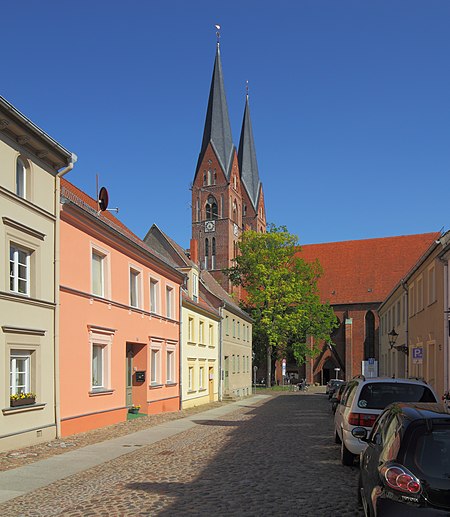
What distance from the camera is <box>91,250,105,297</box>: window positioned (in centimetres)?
1958

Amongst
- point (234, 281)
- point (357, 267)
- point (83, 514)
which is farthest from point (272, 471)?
point (357, 267)

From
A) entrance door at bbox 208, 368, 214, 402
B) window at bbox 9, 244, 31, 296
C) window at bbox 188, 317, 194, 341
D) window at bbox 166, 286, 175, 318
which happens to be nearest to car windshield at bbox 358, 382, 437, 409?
window at bbox 9, 244, 31, 296

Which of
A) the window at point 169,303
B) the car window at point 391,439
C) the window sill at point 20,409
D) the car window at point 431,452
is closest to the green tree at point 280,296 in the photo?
the window at point 169,303

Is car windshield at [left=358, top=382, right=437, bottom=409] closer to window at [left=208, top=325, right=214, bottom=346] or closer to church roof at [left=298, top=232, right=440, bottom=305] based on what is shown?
window at [left=208, top=325, right=214, bottom=346]

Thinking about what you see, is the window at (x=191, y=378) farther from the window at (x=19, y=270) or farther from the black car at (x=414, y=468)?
the black car at (x=414, y=468)

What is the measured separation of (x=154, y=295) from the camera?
26.2 m

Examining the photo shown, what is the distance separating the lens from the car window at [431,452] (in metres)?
4.92

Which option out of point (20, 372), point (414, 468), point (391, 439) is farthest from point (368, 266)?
point (414, 468)

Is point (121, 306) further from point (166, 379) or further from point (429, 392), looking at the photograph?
point (429, 392)

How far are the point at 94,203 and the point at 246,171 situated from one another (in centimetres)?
6164

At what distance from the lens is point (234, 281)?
195 feet

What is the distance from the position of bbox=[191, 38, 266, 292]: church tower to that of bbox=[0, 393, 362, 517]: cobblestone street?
58.1 meters

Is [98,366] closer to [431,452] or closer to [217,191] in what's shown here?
[431,452]

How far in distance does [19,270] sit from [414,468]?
11.9m
